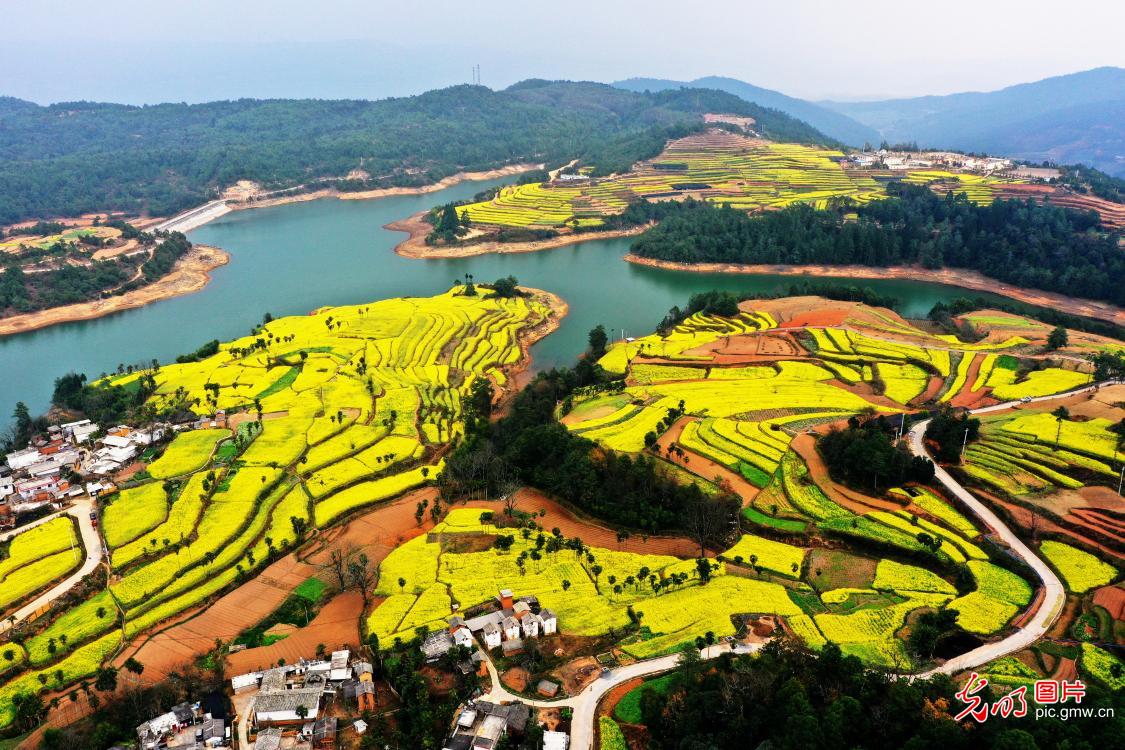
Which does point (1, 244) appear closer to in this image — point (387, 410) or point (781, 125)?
point (387, 410)

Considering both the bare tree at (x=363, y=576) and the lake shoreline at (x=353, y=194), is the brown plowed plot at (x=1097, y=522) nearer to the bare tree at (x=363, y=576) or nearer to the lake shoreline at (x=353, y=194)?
the bare tree at (x=363, y=576)

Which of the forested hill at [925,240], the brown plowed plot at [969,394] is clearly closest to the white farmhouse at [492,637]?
the brown plowed plot at [969,394]

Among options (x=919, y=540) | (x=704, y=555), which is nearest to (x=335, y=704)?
(x=704, y=555)

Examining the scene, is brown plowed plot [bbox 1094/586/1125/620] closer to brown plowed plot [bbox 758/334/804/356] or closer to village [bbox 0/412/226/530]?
brown plowed plot [bbox 758/334/804/356]

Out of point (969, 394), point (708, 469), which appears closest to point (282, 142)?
point (708, 469)

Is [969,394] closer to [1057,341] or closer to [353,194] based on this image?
[1057,341]

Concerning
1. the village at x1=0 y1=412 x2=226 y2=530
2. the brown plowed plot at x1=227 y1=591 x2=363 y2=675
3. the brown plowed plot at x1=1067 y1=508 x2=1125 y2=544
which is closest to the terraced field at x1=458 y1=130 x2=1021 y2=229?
the village at x1=0 y1=412 x2=226 y2=530

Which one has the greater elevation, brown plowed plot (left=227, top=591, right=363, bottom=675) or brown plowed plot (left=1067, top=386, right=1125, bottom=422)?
brown plowed plot (left=1067, top=386, right=1125, bottom=422)
